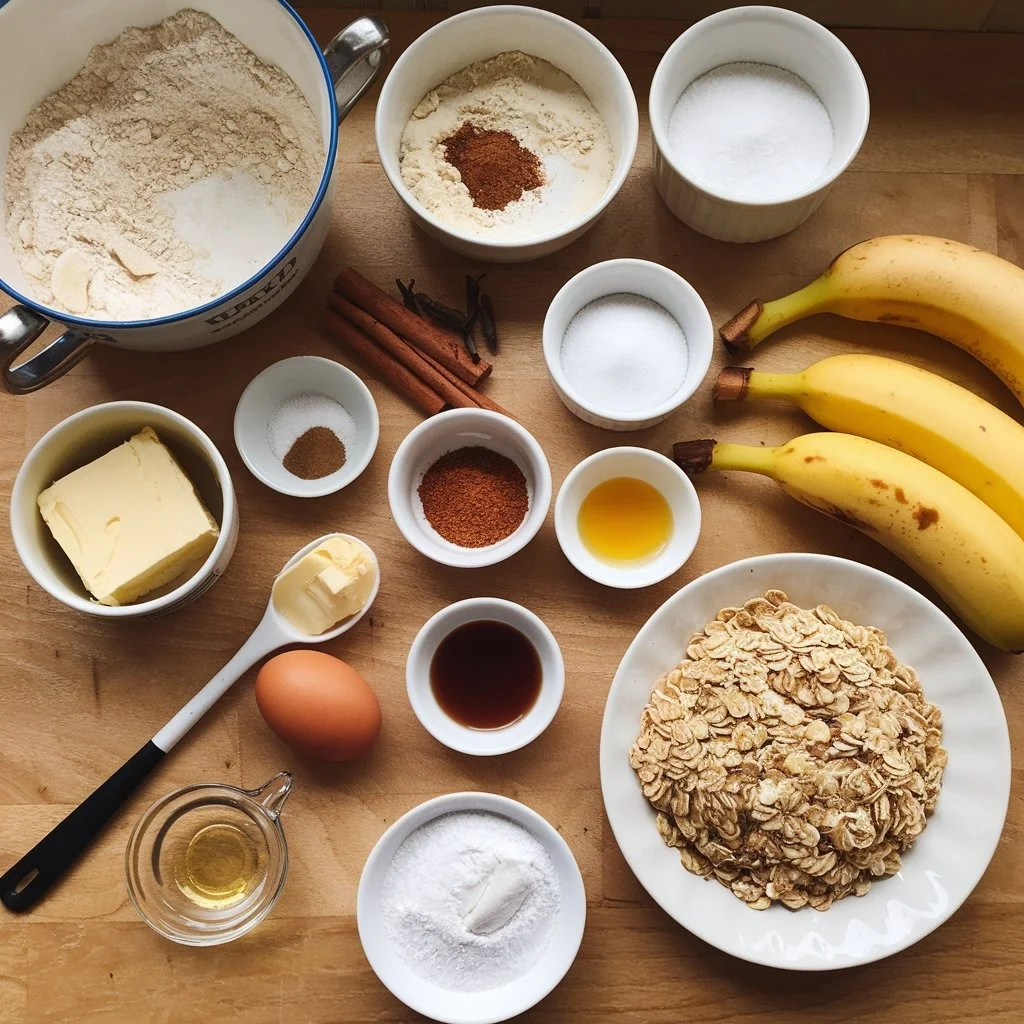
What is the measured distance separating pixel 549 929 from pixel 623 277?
935mm

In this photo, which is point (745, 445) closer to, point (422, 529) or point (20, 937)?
point (422, 529)

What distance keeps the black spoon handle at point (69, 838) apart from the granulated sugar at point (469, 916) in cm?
39

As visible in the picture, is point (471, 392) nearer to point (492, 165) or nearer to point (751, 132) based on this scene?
point (492, 165)

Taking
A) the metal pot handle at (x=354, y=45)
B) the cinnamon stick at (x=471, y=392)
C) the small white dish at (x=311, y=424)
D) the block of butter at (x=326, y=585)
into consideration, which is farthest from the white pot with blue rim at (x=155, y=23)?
the block of butter at (x=326, y=585)

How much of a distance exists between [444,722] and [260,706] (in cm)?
26

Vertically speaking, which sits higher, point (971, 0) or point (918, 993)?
point (971, 0)

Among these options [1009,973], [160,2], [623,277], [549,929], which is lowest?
[1009,973]

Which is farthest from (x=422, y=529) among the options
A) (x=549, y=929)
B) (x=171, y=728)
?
(x=549, y=929)

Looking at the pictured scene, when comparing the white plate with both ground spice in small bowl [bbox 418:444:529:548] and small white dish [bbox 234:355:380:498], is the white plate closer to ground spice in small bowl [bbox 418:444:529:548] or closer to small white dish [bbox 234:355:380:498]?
ground spice in small bowl [bbox 418:444:529:548]

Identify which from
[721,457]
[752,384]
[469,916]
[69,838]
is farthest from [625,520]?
[69,838]

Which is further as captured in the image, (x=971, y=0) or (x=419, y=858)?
(x=971, y=0)

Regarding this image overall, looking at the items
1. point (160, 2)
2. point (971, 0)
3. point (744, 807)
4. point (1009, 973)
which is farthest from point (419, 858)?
point (971, 0)

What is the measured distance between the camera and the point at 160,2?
4.38 feet

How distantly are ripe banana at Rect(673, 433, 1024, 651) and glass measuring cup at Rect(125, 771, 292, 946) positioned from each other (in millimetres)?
861
